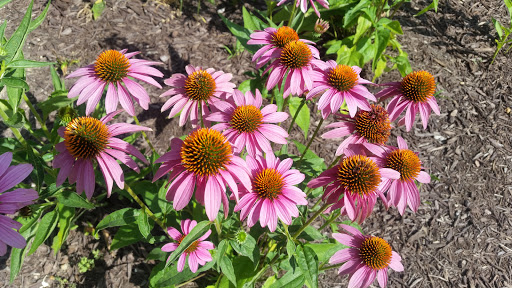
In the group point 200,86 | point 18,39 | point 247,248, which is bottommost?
point 247,248

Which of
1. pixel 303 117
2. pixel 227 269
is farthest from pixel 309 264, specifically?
pixel 303 117

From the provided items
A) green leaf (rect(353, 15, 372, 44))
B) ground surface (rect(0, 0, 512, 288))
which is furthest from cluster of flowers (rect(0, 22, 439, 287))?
green leaf (rect(353, 15, 372, 44))

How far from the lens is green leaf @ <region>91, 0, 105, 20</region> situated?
11.0ft

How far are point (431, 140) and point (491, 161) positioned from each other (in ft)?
1.66

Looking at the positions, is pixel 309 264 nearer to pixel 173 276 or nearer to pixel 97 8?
pixel 173 276

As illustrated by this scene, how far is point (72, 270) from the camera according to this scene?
237cm

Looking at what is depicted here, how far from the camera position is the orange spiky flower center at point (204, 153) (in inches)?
51.4

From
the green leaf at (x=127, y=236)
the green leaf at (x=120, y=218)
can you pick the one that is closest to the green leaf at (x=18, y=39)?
the green leaf at (x=120, y=218)

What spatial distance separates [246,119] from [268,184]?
0.29 metres

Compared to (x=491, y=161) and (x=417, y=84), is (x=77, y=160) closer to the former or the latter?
(x=417, y=84)

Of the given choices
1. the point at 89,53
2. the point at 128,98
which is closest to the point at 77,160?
the point at 128,98

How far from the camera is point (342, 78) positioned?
172 cm

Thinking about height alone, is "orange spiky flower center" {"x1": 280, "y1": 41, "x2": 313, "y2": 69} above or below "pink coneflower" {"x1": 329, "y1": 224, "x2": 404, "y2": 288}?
above

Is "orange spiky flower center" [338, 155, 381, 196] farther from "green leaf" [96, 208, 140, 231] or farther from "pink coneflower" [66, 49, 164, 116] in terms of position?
"green leaf" [96, 208, 140, 231]
